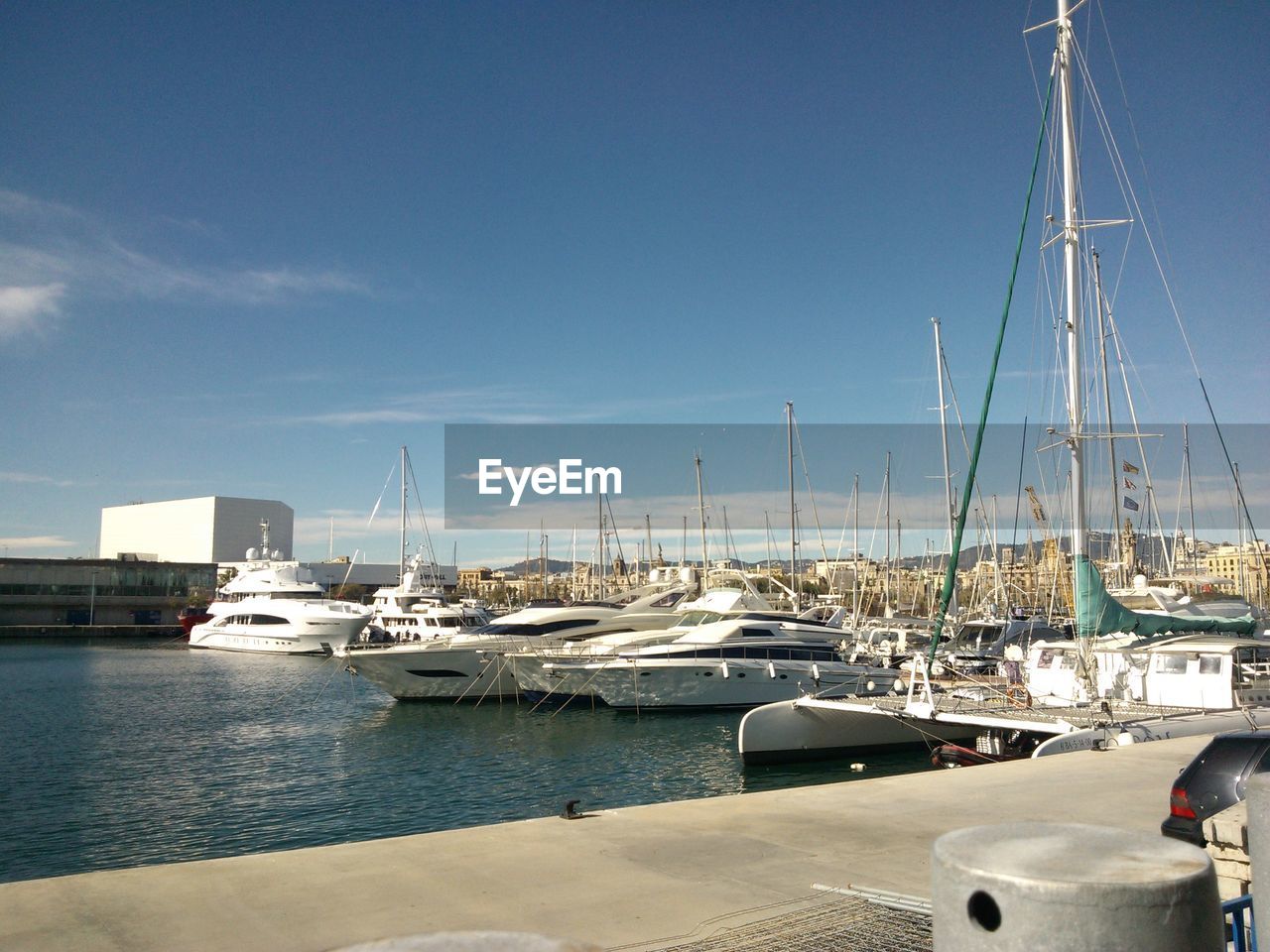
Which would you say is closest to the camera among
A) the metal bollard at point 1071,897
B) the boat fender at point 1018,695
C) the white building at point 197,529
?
the metal bollard at point 1071,897

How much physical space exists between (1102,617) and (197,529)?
150 meters

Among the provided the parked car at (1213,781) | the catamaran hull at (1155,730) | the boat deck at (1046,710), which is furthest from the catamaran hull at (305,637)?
the parked car at (1213,781)

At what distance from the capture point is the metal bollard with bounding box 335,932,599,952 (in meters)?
2.42

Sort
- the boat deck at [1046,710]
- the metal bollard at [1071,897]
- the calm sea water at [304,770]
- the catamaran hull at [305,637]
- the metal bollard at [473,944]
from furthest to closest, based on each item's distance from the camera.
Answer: the catamaran hull at [305,637] → the boat deck at [1046,710] → the calm sea water at [304,770] → the metal bollard at [1071,897] → the metal bollard at [473,944]

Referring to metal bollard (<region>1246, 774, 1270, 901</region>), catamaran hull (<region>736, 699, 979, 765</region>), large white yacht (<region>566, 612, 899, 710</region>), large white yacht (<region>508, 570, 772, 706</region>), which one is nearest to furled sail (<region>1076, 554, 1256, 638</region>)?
catamaran hull (<region>736, 699, 979, 765</region>)

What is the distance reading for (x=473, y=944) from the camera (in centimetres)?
244

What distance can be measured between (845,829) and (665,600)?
127 feet

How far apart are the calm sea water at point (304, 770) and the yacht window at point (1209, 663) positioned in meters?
6.53

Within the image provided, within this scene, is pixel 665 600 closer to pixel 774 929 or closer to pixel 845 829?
pixel 845 829

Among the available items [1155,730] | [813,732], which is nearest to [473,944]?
[1155,730]

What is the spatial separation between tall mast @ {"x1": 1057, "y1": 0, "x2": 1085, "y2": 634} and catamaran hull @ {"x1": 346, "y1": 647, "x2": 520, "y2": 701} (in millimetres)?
21175

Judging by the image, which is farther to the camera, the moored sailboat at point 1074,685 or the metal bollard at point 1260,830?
the moored sailboat at point 1074,685

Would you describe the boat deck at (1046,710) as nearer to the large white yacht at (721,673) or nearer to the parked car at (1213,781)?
the large white yacht at (721,673)

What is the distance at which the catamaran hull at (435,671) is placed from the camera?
3619 centimetres
